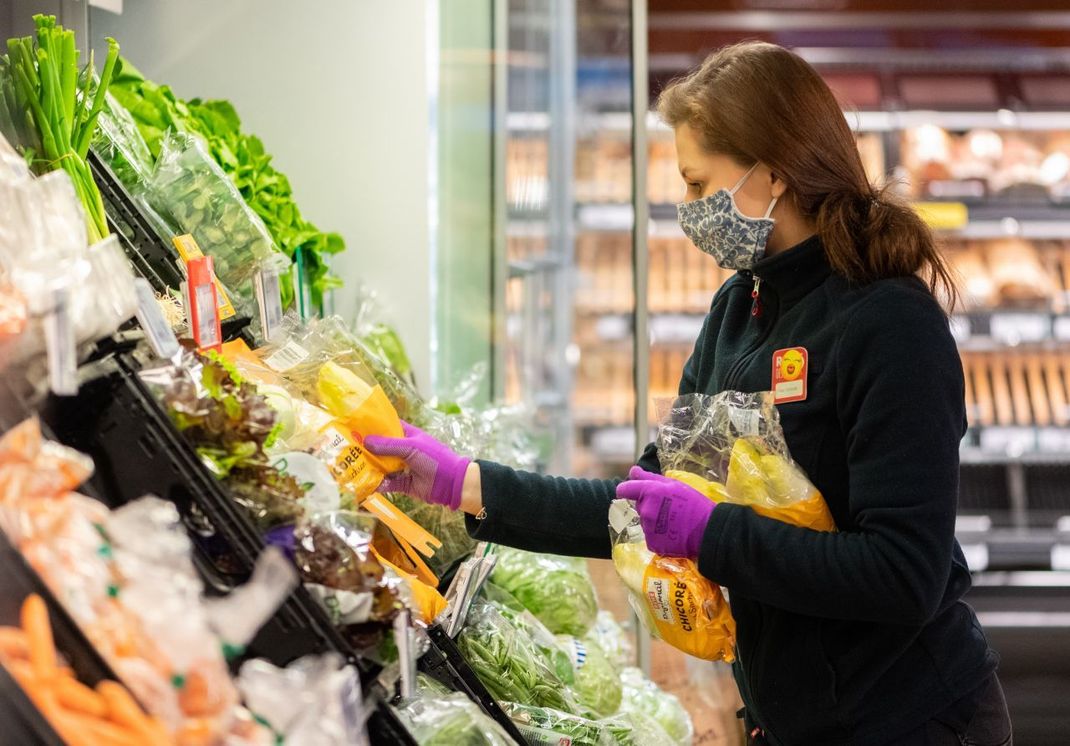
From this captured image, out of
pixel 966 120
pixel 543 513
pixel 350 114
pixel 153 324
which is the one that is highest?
pixel 966 120

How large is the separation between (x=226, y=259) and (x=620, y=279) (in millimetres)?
4140

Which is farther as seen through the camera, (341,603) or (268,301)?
(268,301)

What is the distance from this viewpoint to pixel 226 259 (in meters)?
2.07

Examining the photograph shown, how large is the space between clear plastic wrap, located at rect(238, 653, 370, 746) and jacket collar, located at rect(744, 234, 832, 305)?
0.95 m

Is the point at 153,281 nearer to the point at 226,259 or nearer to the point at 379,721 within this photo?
the point at 226,259

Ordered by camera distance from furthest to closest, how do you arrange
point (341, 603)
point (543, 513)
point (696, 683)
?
point (696, 683) → point (543, 513) → point (341, 603)

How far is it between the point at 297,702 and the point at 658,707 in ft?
5.75

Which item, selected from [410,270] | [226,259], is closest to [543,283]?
[410,270]

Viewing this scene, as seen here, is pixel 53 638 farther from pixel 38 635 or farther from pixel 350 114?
pixel 350 114

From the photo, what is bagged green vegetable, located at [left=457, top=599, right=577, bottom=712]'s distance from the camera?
1.94m

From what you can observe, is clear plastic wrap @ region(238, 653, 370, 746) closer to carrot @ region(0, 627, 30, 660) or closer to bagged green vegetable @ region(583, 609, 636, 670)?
carrot @ region(0, 627, 30, 660)

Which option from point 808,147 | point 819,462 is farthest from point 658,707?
point 808,147

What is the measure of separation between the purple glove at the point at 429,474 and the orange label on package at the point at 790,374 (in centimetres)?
48

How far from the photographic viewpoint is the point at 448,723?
1.41m
